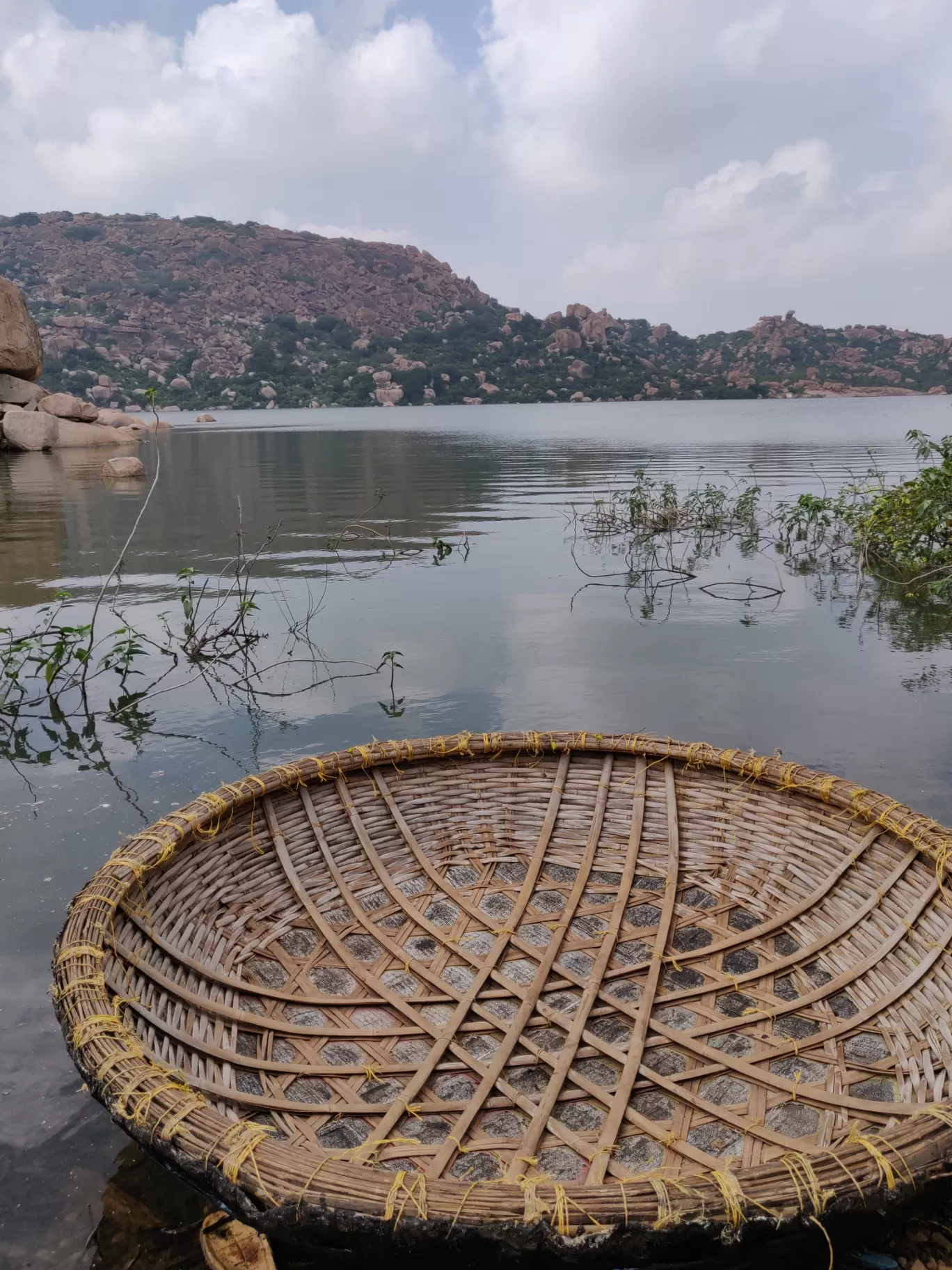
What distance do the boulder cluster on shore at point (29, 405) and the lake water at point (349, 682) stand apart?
10.4 meters

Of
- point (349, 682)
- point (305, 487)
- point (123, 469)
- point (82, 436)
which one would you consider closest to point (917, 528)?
point (349, 682)

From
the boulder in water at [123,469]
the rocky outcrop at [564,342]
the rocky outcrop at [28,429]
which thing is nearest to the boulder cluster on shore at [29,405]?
the rocky outcrop at [28,429]

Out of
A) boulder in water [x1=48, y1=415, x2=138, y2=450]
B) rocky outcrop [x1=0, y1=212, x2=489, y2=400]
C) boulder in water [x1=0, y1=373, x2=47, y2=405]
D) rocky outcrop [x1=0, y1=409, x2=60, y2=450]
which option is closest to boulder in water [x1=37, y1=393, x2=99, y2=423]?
boulder in water [x1=48, y1=415, x2=138, y2=450]

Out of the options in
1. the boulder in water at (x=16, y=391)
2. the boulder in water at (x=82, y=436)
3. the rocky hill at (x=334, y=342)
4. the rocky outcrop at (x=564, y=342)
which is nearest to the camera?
the boulder in water at (x=16, y=391)

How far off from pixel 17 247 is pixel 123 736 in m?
104

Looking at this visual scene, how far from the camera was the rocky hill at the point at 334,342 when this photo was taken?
6719 cm

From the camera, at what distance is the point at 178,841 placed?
2.78 meters

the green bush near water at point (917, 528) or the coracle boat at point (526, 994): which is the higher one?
the green bush near water at point (917, 528)

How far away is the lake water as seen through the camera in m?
2.33

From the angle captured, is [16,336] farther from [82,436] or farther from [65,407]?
[82,436]

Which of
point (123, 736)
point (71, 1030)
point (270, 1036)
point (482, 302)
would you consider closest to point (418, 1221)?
point (71, 1030)

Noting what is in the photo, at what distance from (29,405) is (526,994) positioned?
28925mm

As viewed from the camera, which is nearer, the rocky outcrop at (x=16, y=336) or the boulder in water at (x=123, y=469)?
the boulder in water at (x=123, y=469)

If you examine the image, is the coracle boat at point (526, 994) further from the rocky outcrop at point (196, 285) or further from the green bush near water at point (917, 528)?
the rocky outcrop at point (196, 285)
